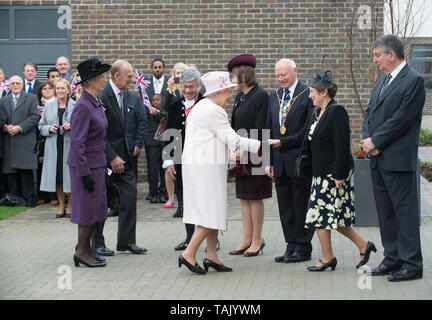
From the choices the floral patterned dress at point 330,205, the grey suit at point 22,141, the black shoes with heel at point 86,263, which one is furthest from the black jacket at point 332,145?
the grey suit at point 22,141

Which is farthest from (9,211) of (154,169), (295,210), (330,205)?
(330,205)

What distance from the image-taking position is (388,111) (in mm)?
7234

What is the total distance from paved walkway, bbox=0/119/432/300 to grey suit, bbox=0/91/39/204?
7.61 ft

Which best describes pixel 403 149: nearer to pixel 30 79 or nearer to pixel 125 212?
pixel 125 212

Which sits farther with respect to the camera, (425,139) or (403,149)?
(425,139)

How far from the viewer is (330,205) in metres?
7.52

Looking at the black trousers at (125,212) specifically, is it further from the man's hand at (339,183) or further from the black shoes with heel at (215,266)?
the man's hand at (339,183)

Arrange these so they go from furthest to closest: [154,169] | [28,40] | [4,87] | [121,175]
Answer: [28,40]
[4,87]
[154,169]
[121,175]

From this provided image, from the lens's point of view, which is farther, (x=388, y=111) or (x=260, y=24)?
(x=260, y=24)

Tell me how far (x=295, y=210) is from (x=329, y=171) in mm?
956

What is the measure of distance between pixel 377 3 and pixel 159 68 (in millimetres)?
4497

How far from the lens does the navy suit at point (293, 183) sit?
324 inches

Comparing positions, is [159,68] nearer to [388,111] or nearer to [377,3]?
[377,3]

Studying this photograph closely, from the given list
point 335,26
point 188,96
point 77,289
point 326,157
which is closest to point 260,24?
point 335,26
